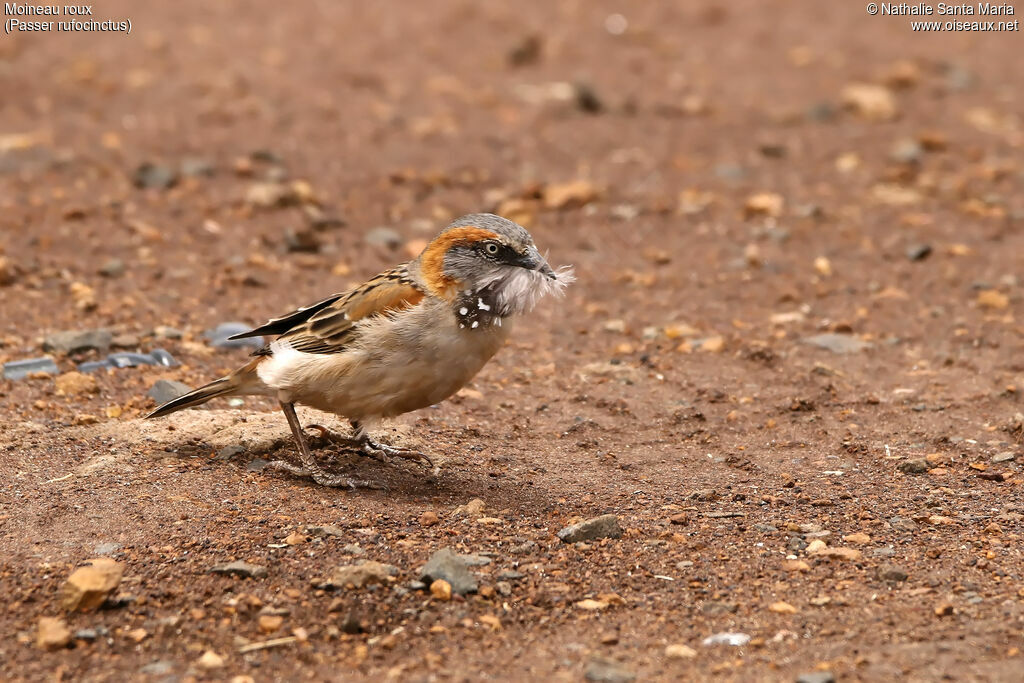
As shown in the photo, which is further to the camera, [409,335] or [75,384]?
[75,384]

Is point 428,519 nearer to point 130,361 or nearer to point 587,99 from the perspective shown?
point 130,361

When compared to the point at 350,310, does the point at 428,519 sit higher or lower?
lower

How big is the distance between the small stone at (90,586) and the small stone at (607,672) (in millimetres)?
1894

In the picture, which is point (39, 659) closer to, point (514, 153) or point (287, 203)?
point (287, 203)

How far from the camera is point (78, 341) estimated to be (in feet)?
26.1

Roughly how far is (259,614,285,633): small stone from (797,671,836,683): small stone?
197cm

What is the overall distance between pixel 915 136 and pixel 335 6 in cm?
763

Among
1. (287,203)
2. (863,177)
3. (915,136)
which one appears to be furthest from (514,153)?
(915,136)

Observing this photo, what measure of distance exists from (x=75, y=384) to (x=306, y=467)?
175 centimetres

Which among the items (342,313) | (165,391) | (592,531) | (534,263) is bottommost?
(592,531)

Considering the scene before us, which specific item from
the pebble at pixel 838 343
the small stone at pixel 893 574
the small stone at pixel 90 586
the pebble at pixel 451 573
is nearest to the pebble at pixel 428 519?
the pebble at pixel 451 573

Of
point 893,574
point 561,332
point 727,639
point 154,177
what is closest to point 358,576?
point 727,639

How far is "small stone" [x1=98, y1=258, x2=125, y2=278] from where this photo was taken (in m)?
9.42

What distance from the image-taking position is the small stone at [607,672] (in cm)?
459
